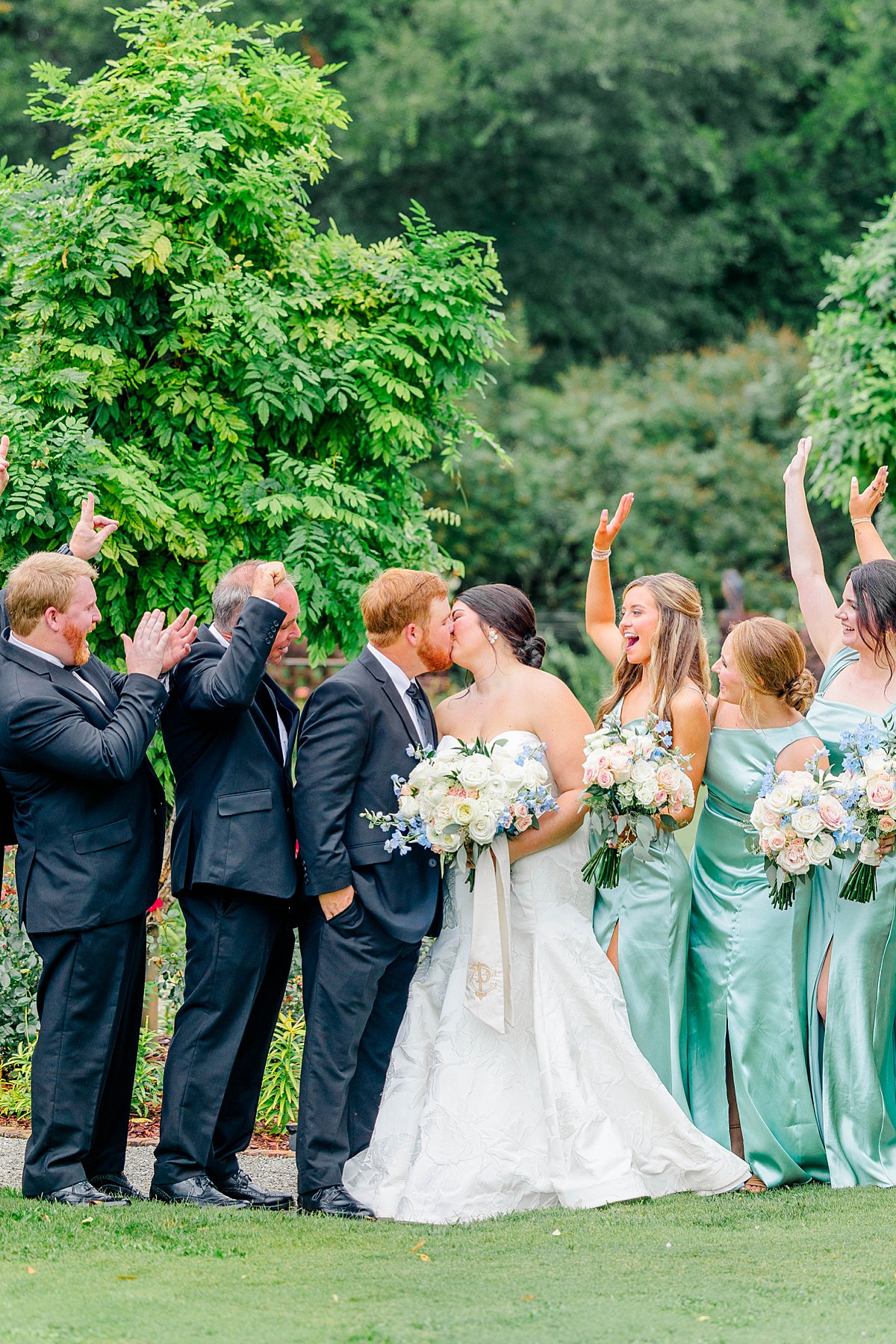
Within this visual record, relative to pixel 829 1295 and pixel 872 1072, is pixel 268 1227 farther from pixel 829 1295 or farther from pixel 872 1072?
pixel 872 1072

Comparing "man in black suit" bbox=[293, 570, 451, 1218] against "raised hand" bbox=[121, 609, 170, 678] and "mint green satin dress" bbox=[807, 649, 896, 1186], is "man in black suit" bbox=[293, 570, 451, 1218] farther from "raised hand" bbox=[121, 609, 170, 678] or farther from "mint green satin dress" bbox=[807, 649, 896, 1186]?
"mint green satin dress" bbox=[807, 649, 896, 1186]

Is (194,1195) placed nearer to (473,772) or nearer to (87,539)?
(473,772)

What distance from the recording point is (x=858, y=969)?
513 centimetres

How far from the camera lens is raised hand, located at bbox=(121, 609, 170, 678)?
4.85m

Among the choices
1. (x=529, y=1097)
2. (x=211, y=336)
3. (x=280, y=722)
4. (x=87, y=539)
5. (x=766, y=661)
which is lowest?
(x=529, y=1097)

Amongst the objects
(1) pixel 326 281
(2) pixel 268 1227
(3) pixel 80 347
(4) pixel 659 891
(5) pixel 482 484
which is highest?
(5) pixel 482 484

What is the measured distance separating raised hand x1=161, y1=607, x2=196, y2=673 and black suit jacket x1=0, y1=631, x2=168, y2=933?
0.10 metres

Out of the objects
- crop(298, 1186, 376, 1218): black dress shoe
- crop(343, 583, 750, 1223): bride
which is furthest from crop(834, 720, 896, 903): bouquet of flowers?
crop(298, 1186, 376, 1218): black dress shoe

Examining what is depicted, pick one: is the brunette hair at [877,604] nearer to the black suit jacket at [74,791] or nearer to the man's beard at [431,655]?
the man's beard at [431,655]

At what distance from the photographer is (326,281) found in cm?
692

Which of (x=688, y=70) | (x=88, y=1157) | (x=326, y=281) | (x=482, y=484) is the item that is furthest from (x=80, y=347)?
(x=688, y=70)

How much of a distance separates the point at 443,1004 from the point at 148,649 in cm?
162

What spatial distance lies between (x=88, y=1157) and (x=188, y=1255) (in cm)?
90

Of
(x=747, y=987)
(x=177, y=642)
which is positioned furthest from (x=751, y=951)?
(x=177, y=642)
